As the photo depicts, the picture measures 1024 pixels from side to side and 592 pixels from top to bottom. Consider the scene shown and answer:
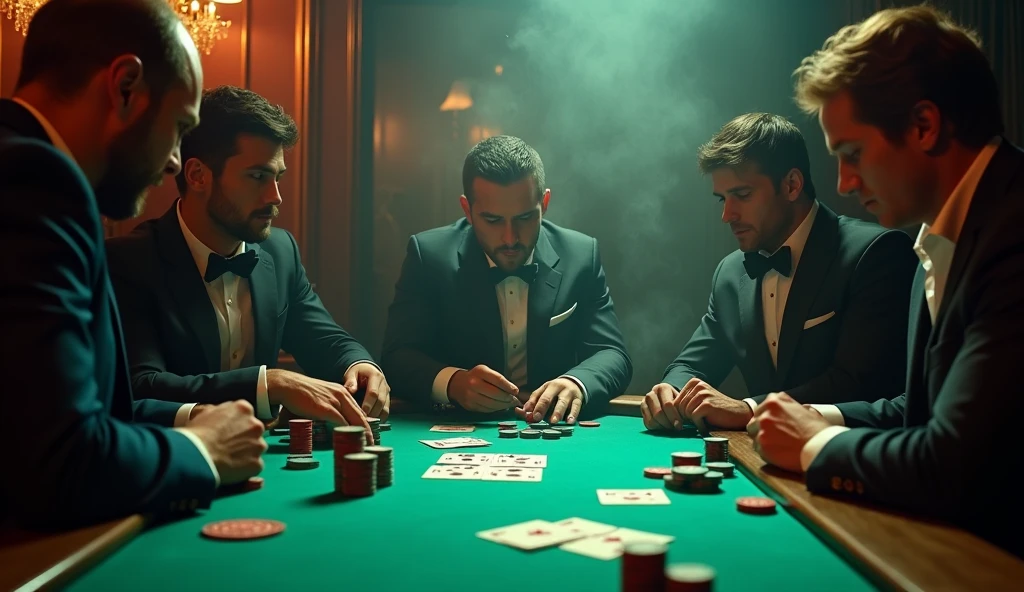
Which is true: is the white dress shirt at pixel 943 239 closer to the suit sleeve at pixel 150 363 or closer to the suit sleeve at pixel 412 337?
the suit sleeve at pixel 150 363

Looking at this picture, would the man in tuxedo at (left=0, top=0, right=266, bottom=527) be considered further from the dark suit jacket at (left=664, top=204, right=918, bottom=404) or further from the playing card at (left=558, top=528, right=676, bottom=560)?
the dark suit jacket at (left=664, top=204, right=918, bottom=404)

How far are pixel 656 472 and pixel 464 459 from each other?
1.80 ft

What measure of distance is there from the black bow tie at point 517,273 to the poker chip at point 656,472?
190cm

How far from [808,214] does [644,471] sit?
177 cm

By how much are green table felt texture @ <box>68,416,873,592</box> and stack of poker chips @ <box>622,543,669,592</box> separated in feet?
0.42

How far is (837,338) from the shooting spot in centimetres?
325

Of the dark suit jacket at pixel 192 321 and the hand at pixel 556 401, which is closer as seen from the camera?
the dark suit jacket at pixel 192 321

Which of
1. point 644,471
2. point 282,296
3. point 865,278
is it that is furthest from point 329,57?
point 644,471

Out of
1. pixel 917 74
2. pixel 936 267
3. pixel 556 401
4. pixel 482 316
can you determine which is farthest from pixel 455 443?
pixel 917 74

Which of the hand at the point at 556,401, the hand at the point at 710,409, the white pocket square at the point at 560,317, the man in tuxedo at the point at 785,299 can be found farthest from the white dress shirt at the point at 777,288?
the white pocket square at the point at 560,317

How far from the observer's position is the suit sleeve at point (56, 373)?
1.45m

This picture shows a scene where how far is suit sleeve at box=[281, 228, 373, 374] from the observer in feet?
12.4

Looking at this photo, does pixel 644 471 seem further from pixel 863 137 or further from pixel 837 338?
pixel 837 338

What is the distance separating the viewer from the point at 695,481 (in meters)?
2.04
